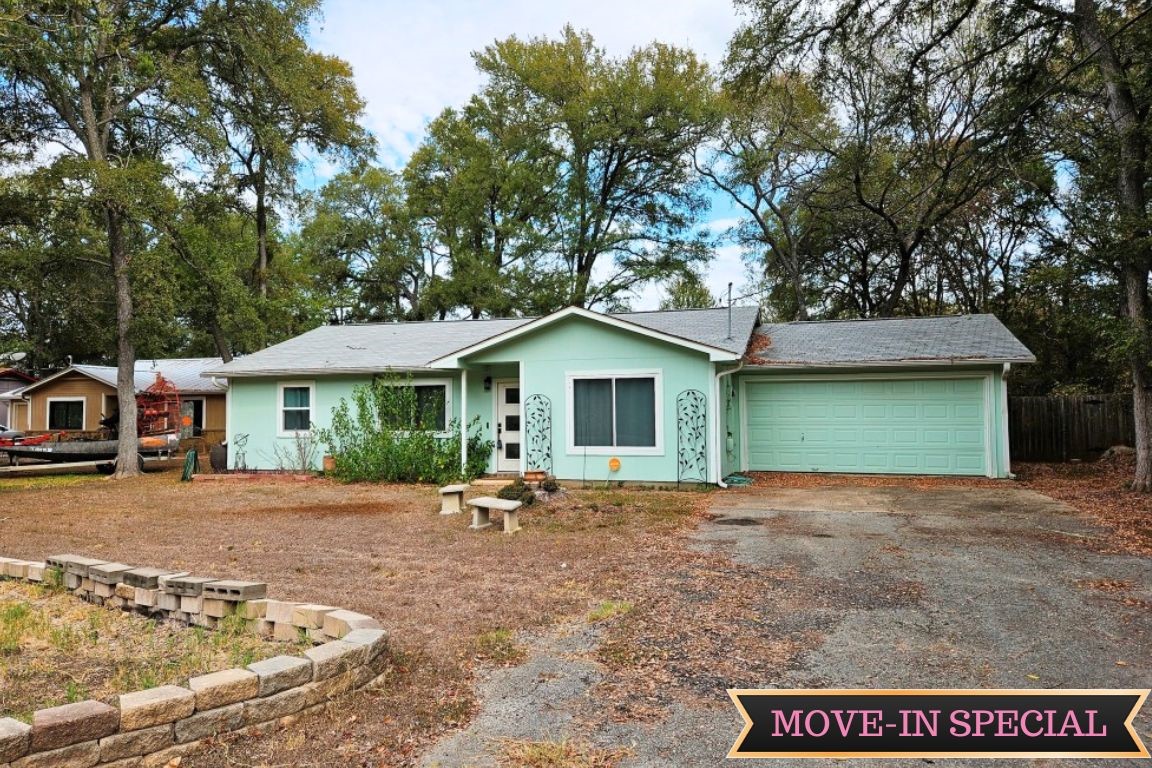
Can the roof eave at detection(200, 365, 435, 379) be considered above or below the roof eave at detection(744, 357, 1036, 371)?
above

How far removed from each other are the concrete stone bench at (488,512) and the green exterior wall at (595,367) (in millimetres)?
3843

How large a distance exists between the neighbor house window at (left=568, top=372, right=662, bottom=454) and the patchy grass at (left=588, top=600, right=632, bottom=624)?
6815mm

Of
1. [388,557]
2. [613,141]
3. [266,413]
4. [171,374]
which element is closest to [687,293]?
[613,141]

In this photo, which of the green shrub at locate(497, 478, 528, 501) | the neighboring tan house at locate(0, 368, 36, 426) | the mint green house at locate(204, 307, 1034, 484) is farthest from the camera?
the neighboring tan house at locate(0, 368, 36, 426)

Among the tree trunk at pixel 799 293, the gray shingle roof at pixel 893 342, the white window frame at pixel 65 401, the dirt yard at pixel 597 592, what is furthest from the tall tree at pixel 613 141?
the dirt yard at pixel 597 592

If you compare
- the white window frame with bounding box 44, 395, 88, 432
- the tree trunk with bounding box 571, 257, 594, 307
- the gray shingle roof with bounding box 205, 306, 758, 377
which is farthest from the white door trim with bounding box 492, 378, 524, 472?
the white window frame with bounding box 44, 395, 88, 432

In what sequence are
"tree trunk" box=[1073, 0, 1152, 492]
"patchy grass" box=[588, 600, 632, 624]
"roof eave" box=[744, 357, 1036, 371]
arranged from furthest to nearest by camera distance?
"roof eave" box=[744, 357, 1036, 371] < "tree trunk" box=[1073, 0, 1152, 492] < "patchy grass" box=[588, 600, 632, 624]

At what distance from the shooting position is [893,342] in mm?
13930

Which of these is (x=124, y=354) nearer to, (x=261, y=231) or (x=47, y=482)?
(x=47, y=482)

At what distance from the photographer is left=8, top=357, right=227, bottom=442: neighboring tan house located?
2292cm

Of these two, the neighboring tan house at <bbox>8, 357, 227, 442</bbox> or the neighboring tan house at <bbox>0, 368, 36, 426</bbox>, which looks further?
the neighboring tan house at <bbox>0, 368, 36, 426</bbox>

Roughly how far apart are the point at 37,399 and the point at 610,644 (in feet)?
87.9

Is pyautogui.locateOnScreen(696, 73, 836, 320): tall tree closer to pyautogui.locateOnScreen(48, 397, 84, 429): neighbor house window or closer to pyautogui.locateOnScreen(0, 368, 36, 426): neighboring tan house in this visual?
pyautogui.locateOnScreen(48, 397, 84, 429): neighbor house window

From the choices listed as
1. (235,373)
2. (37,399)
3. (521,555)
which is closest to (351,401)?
(235,373)
